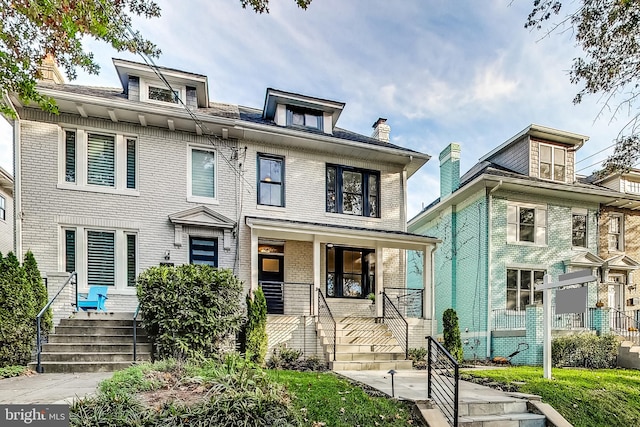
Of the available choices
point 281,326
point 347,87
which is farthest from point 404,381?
point 347,87

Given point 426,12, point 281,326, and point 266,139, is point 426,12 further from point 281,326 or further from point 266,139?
point 281,326

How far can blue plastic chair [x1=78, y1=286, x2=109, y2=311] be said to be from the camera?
384 inches

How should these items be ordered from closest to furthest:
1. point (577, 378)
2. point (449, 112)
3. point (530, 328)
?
point (577, 378), point (530, 328), point (449, 112)

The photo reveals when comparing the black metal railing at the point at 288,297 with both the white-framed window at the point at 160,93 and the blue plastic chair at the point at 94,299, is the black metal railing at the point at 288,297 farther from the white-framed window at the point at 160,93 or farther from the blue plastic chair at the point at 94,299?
the white-framed window at the point at 160,93

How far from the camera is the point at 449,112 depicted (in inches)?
649

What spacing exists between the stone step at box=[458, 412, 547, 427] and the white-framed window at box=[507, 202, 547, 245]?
9816 millimetres

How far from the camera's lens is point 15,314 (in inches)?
292

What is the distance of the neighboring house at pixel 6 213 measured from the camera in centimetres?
1686

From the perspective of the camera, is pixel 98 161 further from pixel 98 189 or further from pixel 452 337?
pixel 452 337

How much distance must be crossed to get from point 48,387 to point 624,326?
1709 cm

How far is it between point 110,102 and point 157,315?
620 cm

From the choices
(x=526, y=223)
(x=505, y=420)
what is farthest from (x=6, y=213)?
(x=526, y=223)

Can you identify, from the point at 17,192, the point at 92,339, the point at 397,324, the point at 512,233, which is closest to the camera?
the point at 92,339

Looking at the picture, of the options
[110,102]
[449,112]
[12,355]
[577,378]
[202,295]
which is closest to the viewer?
[12,355]
